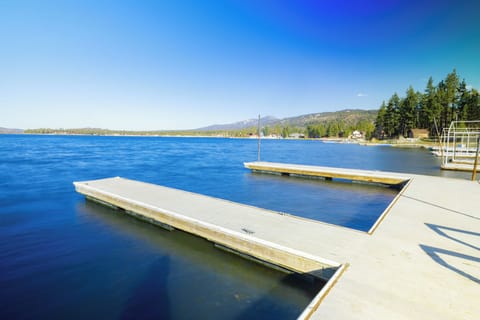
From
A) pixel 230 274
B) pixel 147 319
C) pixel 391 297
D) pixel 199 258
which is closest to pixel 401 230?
pixel 391 297

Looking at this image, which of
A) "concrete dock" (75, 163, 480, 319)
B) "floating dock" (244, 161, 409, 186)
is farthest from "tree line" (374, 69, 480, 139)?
"concrete dock" (75, 163, 480, 319)

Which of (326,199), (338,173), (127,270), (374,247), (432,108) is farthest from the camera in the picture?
(432,108)

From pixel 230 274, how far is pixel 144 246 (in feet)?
9.97

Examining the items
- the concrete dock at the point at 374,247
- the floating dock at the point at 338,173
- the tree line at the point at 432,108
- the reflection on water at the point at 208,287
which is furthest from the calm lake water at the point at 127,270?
the tree line at the point at 432,108

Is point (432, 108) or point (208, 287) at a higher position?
point (432, 108)

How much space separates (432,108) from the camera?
51.8m

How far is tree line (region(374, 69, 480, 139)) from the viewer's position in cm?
4990

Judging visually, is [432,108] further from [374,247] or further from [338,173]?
[374,247]

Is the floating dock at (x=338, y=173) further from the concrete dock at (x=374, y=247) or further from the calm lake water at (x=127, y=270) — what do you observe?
the concrete dock at (x=374, y=247)

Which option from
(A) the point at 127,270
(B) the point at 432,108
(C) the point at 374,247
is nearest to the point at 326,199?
(C) the point at 374,247

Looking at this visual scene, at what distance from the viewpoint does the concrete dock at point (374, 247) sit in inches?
130

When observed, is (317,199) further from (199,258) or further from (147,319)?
(147,319)

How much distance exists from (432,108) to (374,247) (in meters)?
62.4

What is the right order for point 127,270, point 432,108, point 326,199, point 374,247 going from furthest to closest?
1. point 432,108
2. point 326,199
3. point 127,270
4. point 374,247
